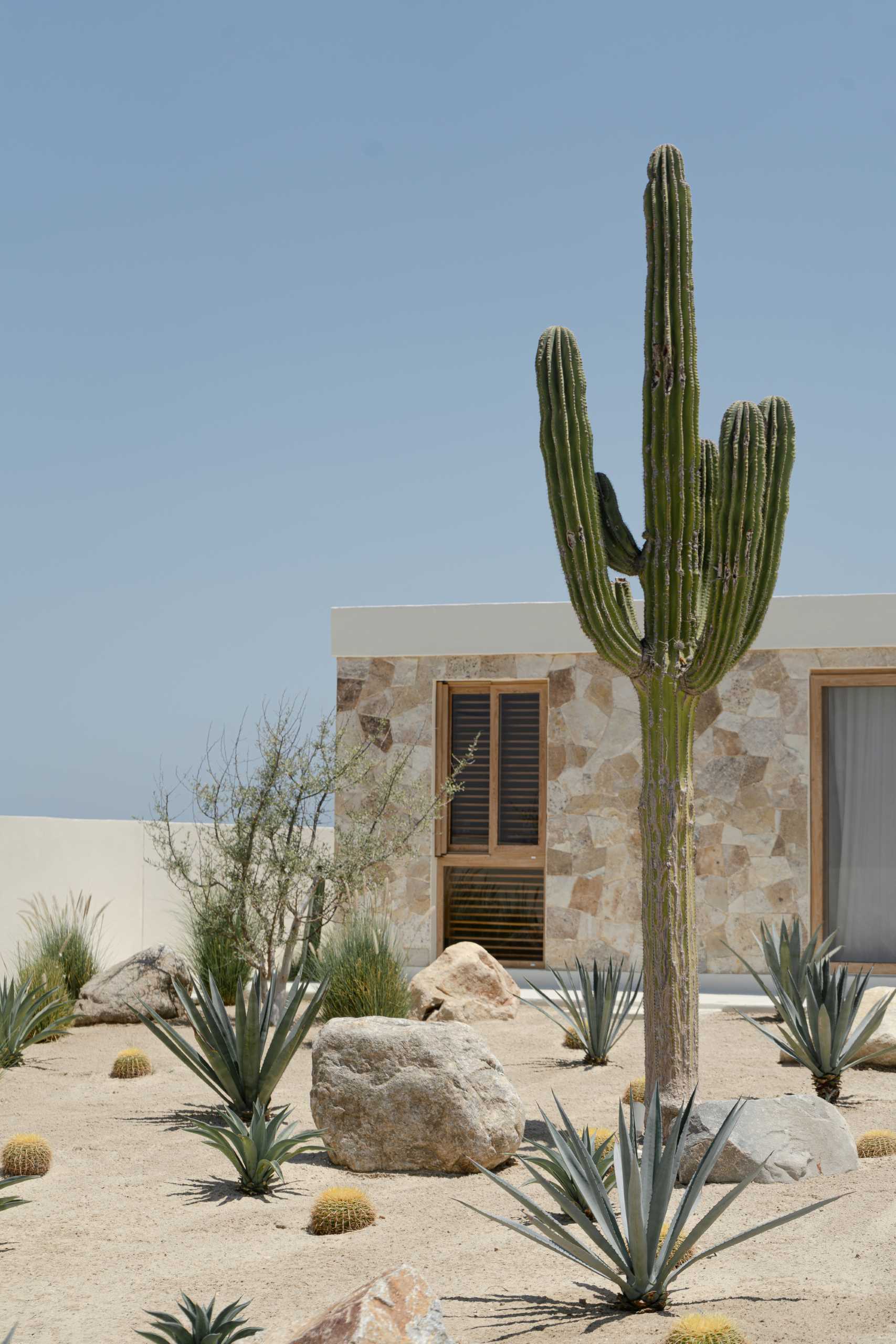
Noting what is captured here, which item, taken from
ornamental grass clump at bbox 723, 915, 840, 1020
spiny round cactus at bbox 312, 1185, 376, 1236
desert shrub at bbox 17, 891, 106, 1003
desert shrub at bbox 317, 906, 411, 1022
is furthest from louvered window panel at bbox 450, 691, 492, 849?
spiny round cactus at bbox 312, 1185, 376, 1236

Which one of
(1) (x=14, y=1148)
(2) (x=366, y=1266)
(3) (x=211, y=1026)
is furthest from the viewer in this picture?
(3) (x=211, y=1026)

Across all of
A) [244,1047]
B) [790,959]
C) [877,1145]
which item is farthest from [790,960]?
[244,1047]

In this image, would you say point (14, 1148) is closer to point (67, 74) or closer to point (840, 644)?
point (840, 644)

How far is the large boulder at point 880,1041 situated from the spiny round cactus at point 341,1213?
11.4 feet

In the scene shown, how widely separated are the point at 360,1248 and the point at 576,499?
11.2 ft

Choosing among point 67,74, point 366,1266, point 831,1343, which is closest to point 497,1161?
point 366,1266

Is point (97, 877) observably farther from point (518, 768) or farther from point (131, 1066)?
point (131, 1066)

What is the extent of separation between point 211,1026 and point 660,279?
4.30 m

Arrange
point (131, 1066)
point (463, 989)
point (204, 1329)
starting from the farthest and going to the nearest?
point (463, 989) < point (131, 1066) < point (204, 1329)

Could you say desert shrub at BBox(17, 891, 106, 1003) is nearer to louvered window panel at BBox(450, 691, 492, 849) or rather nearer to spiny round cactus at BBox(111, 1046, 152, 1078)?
spiny round cactus at BBox(111, 1046, 152, 1078)

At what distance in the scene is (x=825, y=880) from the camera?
11008 mm

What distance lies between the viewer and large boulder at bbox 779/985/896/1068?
24.9 ft

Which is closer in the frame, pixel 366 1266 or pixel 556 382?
pixel 366 1266

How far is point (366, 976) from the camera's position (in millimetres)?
9156
